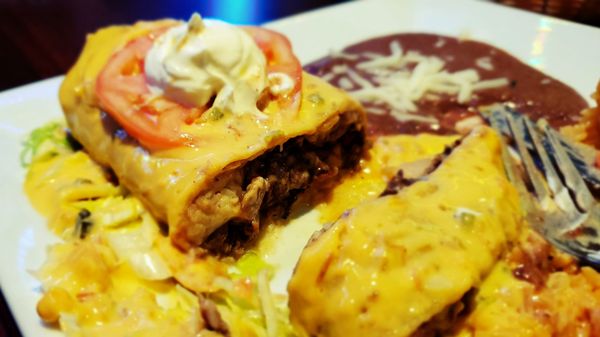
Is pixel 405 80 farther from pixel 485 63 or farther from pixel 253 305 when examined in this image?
pixel 253 305

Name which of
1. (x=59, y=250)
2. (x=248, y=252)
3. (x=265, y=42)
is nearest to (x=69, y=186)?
(x=59, y=250)

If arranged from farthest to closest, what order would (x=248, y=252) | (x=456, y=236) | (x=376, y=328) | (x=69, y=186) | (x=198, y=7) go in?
(x=198, y=7) → (x=69, y=186) → (x=248, y=252) → (x=456, y=236) → (x=376, y=328)

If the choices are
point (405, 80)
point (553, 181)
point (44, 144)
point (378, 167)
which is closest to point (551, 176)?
point (553, 181)

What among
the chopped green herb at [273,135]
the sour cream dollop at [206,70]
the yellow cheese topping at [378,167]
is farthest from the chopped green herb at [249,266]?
the sour cream dollop at [206,70]

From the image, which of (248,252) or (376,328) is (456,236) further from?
(248,252)

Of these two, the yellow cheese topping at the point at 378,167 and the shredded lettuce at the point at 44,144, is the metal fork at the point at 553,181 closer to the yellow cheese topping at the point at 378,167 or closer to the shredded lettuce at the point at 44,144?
the yellow cheese topping at the point at 378,167

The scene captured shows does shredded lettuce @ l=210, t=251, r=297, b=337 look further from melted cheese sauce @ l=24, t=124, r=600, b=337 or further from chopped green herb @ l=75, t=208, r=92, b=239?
chopped green herb @ l=75, t=208, r=92, b=239
